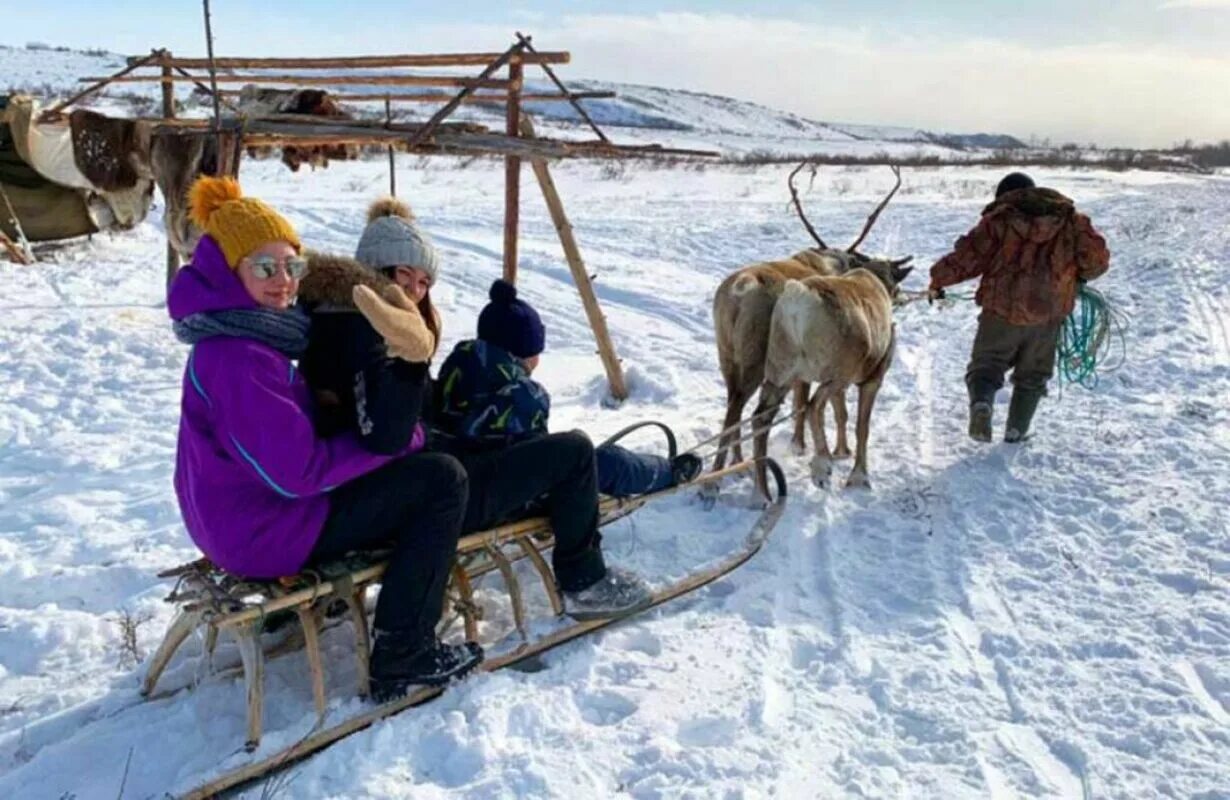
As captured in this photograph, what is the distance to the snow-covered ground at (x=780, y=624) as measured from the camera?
119 inches

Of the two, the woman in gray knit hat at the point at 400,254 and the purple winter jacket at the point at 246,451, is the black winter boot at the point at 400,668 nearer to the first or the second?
the purple winter jacket at the point at 246,451

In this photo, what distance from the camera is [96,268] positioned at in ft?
36.3

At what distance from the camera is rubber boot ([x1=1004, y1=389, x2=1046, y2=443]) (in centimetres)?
648

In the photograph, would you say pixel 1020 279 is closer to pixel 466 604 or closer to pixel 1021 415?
pixel 1021 415

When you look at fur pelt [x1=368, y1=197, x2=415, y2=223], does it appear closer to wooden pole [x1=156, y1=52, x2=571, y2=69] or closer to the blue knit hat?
the blue knit hat

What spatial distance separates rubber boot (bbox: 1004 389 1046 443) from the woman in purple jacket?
14.9ft

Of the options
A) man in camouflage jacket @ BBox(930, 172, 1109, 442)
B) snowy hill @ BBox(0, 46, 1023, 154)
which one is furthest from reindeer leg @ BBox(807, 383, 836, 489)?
snowy hill @ BBox(0, 46, 1023, 154)

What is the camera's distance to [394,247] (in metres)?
3.58

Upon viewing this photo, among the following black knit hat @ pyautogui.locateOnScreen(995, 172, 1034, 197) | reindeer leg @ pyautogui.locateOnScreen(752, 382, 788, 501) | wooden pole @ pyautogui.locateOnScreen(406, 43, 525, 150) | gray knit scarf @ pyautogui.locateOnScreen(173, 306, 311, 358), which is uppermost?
wooden pole @ pyautogui.locateOnScreen(406, 43, 525, 150)

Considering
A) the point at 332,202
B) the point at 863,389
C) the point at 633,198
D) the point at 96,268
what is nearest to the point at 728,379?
A: the point at 863,389

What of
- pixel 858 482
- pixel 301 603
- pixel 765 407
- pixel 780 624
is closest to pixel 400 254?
pixel 301 603

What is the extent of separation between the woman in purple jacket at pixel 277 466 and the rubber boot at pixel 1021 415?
4.54 meters

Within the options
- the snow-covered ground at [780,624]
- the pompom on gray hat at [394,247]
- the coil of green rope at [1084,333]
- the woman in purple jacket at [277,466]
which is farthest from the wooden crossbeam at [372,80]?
the coil of green rope at [1084,333]

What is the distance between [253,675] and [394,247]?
1.58 m
